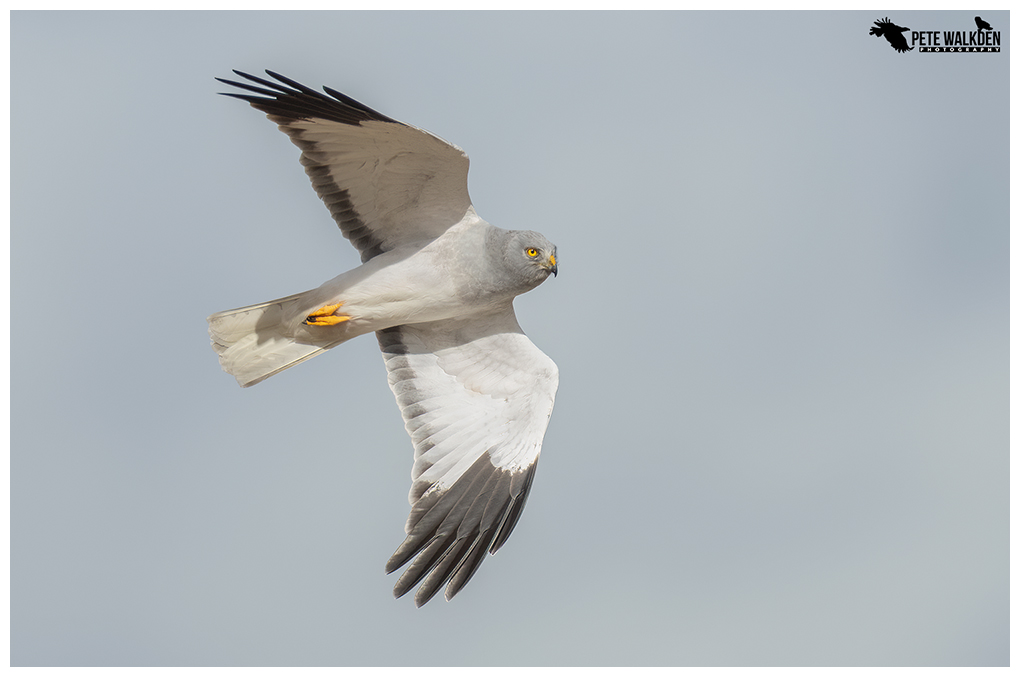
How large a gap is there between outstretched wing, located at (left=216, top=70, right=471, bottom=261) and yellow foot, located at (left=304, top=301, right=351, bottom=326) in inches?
26.7

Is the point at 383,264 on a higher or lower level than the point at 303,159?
lower

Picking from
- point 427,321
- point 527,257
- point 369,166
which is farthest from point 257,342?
point 527,257

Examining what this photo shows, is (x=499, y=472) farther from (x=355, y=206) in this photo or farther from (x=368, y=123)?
(x=368, y=123)

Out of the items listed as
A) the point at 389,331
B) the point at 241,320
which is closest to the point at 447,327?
the point at 389,331

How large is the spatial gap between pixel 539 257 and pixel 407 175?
1432 millimetres

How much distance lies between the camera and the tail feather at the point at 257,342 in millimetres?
10156

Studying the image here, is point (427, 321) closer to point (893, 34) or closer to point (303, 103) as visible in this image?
point (303, 103)

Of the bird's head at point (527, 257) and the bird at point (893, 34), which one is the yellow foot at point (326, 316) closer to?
the bird's head at point (527, 257)

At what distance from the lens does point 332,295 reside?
32.5 ft

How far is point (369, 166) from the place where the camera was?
962 cm

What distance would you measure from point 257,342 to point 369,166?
81.6 inches

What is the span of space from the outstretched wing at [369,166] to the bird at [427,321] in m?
0.01

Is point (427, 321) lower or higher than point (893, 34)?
lower

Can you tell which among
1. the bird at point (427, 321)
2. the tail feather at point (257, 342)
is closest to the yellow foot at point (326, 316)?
the bird at point (427, 321)
